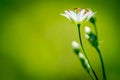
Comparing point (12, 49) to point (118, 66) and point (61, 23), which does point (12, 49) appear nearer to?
point (61, 23)

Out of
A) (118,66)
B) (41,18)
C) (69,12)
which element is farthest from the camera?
(41,18)

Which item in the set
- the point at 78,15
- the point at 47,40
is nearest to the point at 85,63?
the point at 78,15

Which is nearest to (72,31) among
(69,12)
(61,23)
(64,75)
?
(61,23)

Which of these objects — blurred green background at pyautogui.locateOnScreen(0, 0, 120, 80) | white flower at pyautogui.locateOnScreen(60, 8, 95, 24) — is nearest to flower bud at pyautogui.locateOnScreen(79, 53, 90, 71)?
white flower at pyautogui.locateOnScreen(60, 8, 95, 24)

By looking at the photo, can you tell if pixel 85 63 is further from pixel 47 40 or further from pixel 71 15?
pixel 47 40

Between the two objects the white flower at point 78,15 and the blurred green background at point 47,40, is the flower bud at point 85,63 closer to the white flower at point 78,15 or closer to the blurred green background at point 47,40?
the white flower at point 78,15

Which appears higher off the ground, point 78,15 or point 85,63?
point 78,15

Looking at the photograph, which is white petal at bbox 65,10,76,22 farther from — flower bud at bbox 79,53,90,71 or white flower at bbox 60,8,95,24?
flower bud at bbox 79,53,90,71

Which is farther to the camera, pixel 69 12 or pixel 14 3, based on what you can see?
pixel 14 3
